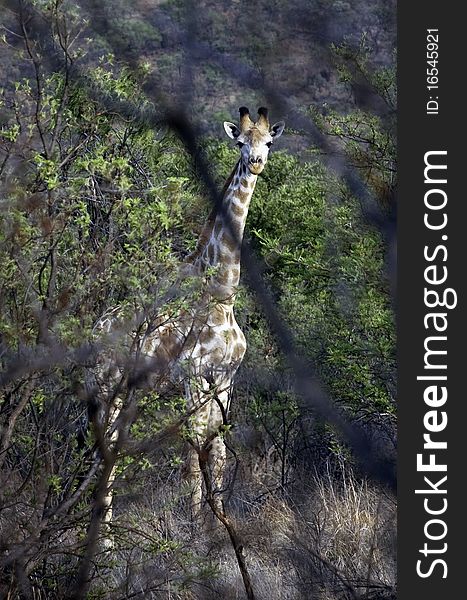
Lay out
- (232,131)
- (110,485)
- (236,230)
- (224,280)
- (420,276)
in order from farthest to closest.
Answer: (232,131), (236,230), (224,280), (110,485), (420,276)

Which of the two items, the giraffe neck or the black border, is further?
the giraffe neck

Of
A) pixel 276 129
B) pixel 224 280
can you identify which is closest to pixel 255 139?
pixel 276 129

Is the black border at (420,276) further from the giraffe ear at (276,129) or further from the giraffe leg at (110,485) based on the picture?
the giraffe ear at (276,129)

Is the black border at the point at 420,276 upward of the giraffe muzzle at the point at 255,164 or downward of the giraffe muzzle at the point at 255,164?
downward

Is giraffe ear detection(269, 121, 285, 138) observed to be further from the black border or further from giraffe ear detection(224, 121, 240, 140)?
the black border

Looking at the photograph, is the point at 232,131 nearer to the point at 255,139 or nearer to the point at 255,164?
the point at 255,139

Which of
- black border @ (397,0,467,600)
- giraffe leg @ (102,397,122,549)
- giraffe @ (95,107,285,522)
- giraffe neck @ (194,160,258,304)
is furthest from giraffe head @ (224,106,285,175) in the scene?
black border @ (397,0,467,600)

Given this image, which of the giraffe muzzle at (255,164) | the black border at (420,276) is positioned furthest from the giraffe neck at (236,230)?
the black border at (420,276)

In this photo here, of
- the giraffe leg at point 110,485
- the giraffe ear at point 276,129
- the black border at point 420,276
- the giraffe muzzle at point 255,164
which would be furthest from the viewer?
the giraffe ear at point 276,129

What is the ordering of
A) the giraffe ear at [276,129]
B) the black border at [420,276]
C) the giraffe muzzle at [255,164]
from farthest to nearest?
the giraffe ear at [276,129], the giraffe muzzle at [255,164], the black border at [420,276]

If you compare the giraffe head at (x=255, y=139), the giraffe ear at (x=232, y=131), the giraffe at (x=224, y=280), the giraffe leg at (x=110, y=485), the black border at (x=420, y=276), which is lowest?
the black border at (x=420, y=276)

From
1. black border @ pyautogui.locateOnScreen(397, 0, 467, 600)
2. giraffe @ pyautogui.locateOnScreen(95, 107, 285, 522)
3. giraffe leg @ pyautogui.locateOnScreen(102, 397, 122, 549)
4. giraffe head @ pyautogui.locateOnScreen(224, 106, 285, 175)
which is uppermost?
giraffe head @ pyautogui.locateOnScreen(224, 106, 285, 175)

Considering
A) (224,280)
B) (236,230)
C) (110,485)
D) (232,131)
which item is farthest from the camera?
(232,131)

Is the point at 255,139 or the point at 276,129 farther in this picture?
the point at 276,129
